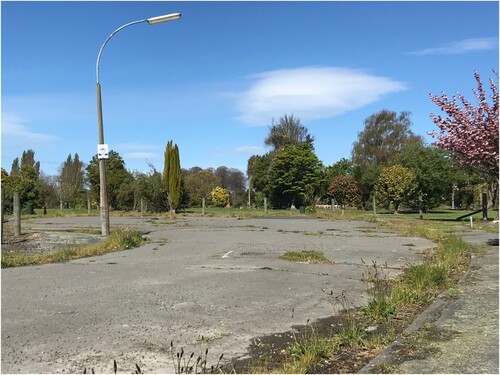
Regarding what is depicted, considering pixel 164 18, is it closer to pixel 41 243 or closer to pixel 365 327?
pixel 41 243

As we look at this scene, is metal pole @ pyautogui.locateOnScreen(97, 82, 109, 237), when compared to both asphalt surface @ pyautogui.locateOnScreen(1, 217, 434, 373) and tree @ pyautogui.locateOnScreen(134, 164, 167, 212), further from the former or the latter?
tree @ pyautogui.locateOnScreen(134, 164, 167, 212)

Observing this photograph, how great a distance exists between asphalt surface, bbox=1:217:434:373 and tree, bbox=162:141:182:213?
33288 mm

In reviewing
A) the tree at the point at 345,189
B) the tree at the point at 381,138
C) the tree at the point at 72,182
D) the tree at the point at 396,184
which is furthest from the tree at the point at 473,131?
the tree at the point at 381,138

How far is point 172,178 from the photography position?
45.5 m

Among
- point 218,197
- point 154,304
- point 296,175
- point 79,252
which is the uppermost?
point 296,175

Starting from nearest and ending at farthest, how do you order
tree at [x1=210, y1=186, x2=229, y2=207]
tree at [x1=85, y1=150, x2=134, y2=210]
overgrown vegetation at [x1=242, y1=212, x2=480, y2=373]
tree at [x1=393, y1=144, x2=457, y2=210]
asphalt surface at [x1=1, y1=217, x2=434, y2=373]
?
overgrown vegetation at [x1=242, y1=212, x2=480, y2=373], asphalt surface at [x1=1, y1=217, x2=434, y2=373], tree at [x1=85, y1=150, x2=134, y2=210], tree at [x1=393, y1=144, x2=457, y2=210], tree at [x1=210, y1=186, x2=229, y2=207]

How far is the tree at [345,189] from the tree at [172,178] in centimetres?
2213

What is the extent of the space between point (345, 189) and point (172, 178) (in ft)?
77.4

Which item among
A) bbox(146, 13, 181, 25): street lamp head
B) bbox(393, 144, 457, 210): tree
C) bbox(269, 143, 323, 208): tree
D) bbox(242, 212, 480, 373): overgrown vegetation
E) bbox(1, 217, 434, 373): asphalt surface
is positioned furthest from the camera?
bbox(269, 143, 323, 208): tree

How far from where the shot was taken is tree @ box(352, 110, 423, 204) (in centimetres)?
6831

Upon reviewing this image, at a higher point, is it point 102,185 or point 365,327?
point 102,185

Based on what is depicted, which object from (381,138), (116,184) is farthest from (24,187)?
(381,138)

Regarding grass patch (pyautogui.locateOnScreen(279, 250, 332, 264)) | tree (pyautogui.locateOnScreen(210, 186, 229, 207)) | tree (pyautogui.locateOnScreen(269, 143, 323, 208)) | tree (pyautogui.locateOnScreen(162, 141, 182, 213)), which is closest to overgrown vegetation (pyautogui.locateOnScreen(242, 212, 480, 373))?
grass patch (pyautogui.locateOnScreen(279, 250, 332, 264))

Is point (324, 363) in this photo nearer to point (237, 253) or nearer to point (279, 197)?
point (237, 253)
